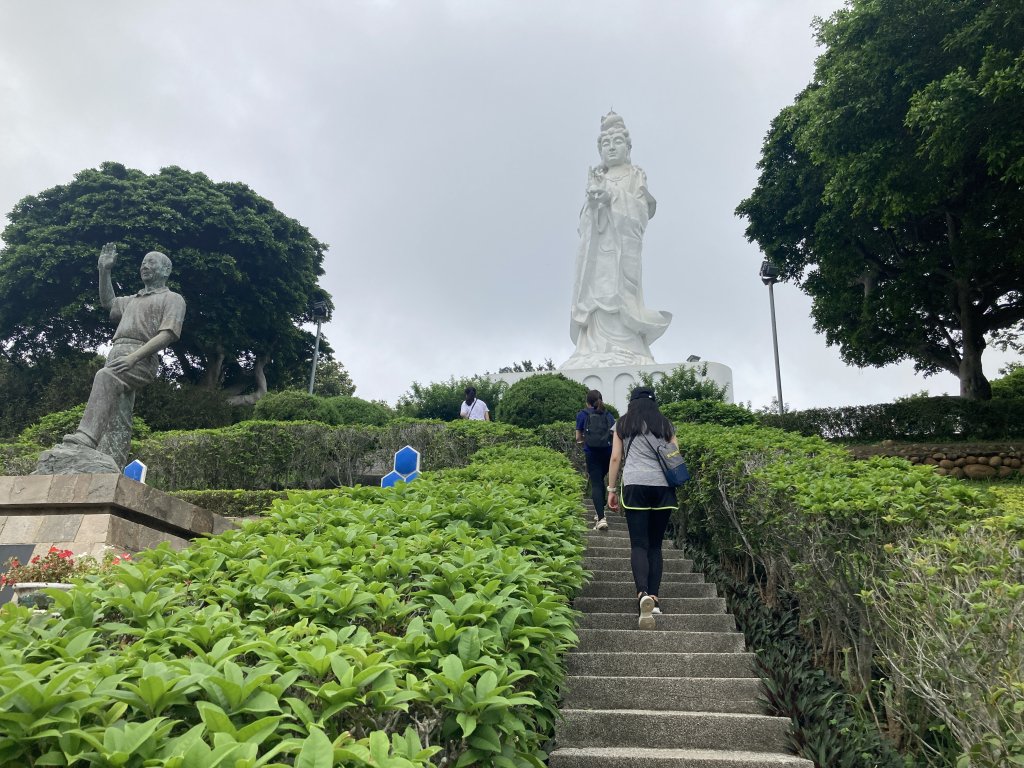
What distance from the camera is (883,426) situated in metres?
15.6

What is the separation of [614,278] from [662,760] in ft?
60.0

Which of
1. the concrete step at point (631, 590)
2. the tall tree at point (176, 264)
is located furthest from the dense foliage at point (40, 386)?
the concrete step at point (631, 590)

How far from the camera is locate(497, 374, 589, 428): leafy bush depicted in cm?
1353

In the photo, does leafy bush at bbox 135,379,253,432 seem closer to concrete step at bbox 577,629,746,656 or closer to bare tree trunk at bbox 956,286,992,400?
concrete step at bbox 577,629,746,656

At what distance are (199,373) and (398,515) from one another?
2537 cm

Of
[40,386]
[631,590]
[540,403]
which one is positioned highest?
A: [40,386]

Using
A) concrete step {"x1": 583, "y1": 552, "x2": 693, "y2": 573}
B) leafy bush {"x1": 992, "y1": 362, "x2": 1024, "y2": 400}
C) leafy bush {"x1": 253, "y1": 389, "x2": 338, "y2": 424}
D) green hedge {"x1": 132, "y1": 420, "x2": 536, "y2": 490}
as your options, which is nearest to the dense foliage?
leafy bush {"x1": 253, "y1": 389, "x2": 338, "y2": 424}

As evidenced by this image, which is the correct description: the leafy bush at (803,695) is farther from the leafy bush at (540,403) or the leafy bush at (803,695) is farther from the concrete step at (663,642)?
the leafy bush at (540,403)

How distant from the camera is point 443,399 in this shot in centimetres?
1700

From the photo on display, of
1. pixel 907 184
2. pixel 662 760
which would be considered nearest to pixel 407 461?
pixel 662 760

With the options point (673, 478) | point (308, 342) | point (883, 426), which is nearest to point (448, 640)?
point (673, 478)

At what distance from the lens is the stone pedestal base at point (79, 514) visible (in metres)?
6.23

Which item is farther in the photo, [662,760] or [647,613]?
[647,613]

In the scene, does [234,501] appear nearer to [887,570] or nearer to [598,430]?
[598,430]
